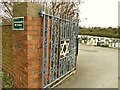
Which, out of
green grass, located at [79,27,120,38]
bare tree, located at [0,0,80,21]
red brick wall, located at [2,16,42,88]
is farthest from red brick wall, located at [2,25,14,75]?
green grass, located at [79,27,120,38]

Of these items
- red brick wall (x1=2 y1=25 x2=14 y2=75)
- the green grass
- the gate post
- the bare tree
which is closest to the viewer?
the gate post

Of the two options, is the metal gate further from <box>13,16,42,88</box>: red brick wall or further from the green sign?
the green sign

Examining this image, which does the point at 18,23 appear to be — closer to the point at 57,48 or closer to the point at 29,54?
the point at 29,54

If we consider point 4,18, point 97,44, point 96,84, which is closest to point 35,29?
point 96,84

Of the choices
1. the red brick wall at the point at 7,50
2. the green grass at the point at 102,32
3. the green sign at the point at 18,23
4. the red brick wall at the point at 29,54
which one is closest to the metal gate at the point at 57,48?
the red brick wall at the point at 29,54

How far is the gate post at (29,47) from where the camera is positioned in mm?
3133

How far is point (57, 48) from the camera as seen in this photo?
13.3 feet

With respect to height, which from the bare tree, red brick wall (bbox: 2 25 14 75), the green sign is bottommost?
red brick wall (bbox: 2 25 14 75)

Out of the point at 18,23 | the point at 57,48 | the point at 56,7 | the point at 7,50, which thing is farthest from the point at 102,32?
the point at 18,23

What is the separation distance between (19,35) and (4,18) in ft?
A: 11.4

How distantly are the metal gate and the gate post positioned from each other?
0.38 feet

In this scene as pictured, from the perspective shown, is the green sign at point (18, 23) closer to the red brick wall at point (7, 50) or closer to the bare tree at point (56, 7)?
the red brick wall at point (7, 50)

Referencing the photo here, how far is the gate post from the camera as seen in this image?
3.13 metres

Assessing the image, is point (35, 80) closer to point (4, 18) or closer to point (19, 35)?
point (19, 35)
